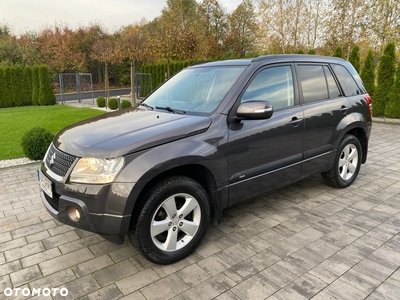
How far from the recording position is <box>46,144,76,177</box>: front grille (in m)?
2.38

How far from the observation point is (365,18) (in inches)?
661

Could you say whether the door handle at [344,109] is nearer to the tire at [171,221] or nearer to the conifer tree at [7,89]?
the tire at [171,221]

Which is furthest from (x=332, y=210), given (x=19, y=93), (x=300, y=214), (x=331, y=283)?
(x=19, y=93)

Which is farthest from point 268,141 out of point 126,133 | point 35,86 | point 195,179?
point 35,86

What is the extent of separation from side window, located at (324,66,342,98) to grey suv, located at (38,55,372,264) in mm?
15

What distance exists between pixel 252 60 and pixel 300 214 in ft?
6.06

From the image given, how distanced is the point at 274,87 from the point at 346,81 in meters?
1.53

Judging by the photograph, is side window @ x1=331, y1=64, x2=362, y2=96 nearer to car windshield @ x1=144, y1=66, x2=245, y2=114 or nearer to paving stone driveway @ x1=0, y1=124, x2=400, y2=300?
paving stone driveway @ x1=0, y1=124, x2=400, y2=300

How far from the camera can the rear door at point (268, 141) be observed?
282 centimetres

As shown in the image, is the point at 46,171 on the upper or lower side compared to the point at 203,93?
lower

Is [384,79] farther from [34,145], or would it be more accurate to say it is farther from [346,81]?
[34,145]

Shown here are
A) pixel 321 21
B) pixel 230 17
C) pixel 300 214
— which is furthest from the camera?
pixel 230 17

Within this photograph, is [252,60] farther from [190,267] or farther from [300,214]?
[190,267]

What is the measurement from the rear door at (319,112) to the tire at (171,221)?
1595 millimetres
